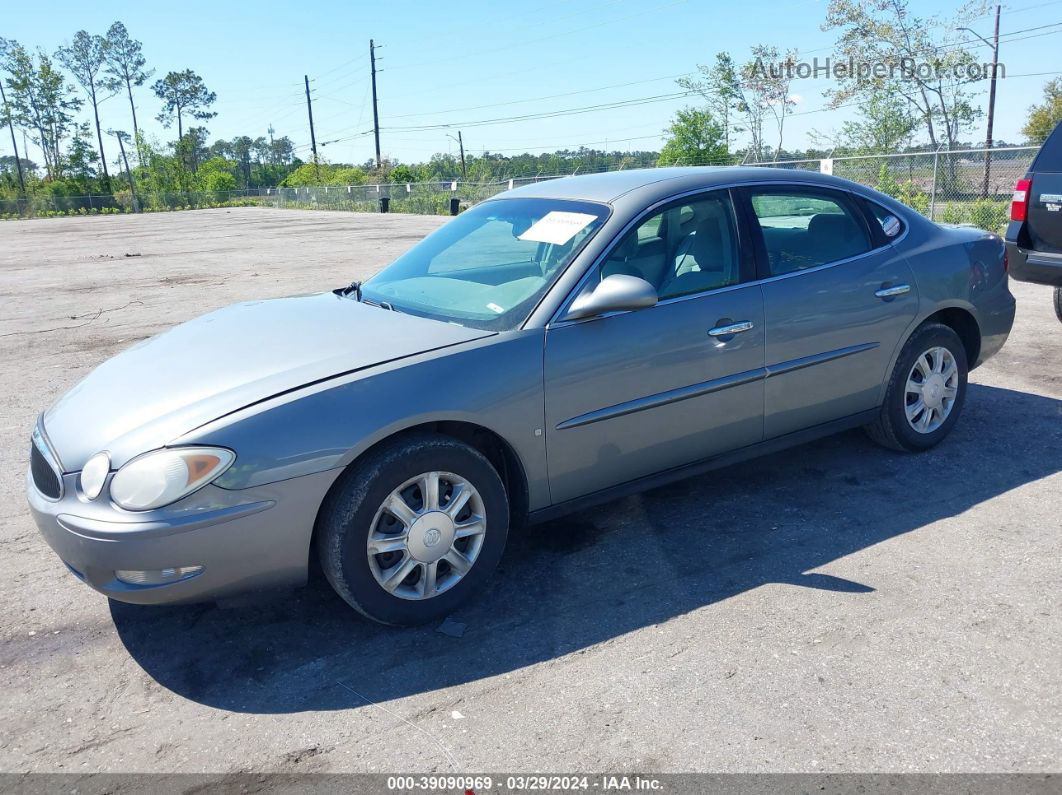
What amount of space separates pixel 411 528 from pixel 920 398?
3147 mm

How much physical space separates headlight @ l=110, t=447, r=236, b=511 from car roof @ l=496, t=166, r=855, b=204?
2.10 metres

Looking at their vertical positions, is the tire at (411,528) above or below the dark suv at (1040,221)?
below

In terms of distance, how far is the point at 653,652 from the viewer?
3.04m

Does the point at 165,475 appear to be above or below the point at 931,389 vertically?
above

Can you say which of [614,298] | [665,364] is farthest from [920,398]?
[614,298]

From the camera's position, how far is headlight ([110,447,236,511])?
279 centimetres

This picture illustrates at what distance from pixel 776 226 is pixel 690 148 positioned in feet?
144

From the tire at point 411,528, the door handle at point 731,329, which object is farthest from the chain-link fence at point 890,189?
the tire at point 411,528

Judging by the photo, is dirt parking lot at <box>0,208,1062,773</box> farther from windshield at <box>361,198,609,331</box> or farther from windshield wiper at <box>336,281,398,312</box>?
windshield wiper at <box>336,281,398,312</box>

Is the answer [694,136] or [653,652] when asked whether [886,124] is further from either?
[653,652]

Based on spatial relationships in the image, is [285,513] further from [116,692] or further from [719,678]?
[719,678]

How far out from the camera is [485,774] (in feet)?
8.08

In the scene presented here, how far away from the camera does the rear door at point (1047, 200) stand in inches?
269

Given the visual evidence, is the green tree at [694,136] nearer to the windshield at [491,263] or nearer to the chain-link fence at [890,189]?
the chain-link fence at [890,189]
